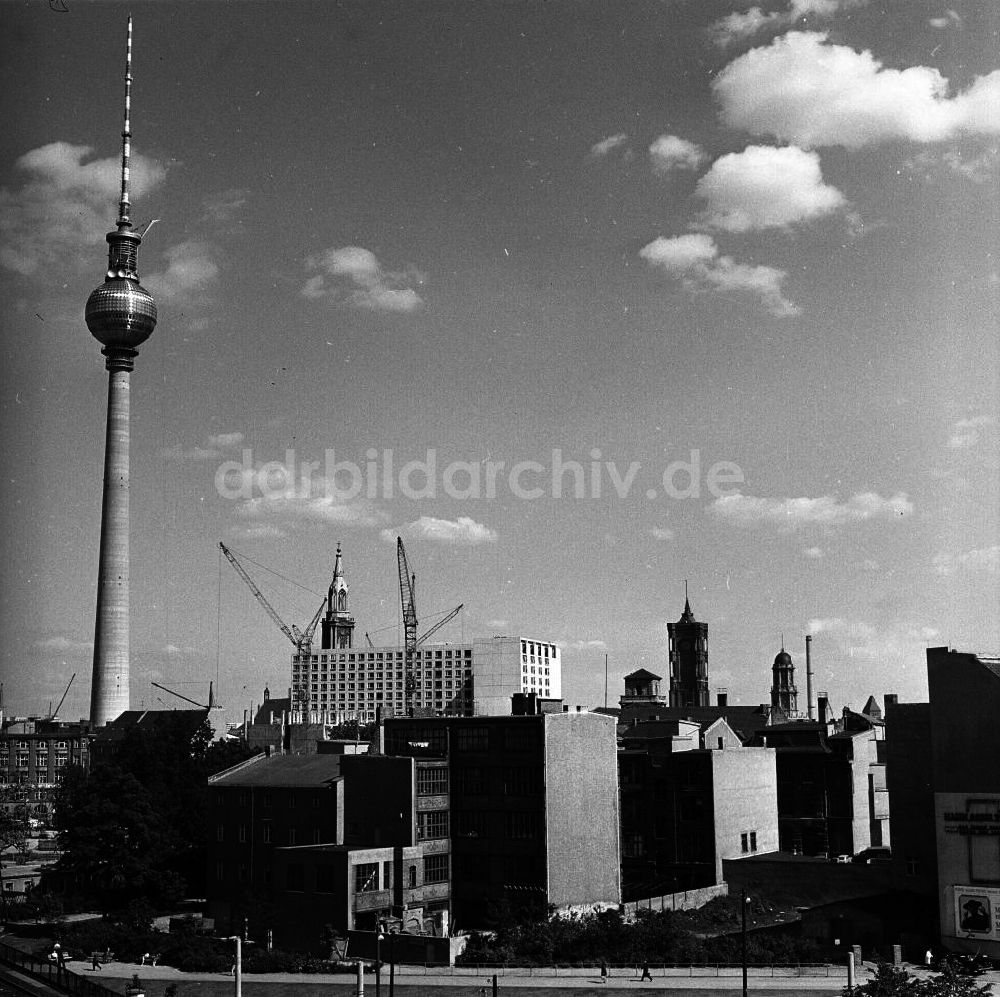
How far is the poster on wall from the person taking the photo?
2527 inches

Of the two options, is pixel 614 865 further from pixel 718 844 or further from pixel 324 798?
pixel 324 798

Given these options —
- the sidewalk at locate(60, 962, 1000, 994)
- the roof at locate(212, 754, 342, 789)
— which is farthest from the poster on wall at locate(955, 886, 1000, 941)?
the roof at locate(212, 754, 342, 789)

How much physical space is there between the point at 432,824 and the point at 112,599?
106 m

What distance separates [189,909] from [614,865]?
1154 inches

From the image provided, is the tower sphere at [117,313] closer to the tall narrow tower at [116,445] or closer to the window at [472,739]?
the tall narrow tower at [116,445]

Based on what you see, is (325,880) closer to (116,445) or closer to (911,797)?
(911,797)

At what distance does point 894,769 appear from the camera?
79.1 metres

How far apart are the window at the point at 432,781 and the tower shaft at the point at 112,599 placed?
104415mm

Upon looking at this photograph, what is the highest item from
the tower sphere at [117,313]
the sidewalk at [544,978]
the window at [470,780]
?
the tower sphere at [117,313]

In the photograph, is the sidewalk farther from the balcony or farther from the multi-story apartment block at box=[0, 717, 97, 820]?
the multi-story apartment block at box=[0, 717, 97, 820]

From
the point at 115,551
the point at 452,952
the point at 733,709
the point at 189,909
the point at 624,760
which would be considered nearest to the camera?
the point at 452,952

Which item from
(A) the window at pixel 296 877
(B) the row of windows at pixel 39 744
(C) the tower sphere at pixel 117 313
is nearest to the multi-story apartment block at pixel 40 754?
(B) the row of windows at pixel 39 744

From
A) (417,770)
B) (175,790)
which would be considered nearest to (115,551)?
(175,790)

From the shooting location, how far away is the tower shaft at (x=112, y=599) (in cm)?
17162
